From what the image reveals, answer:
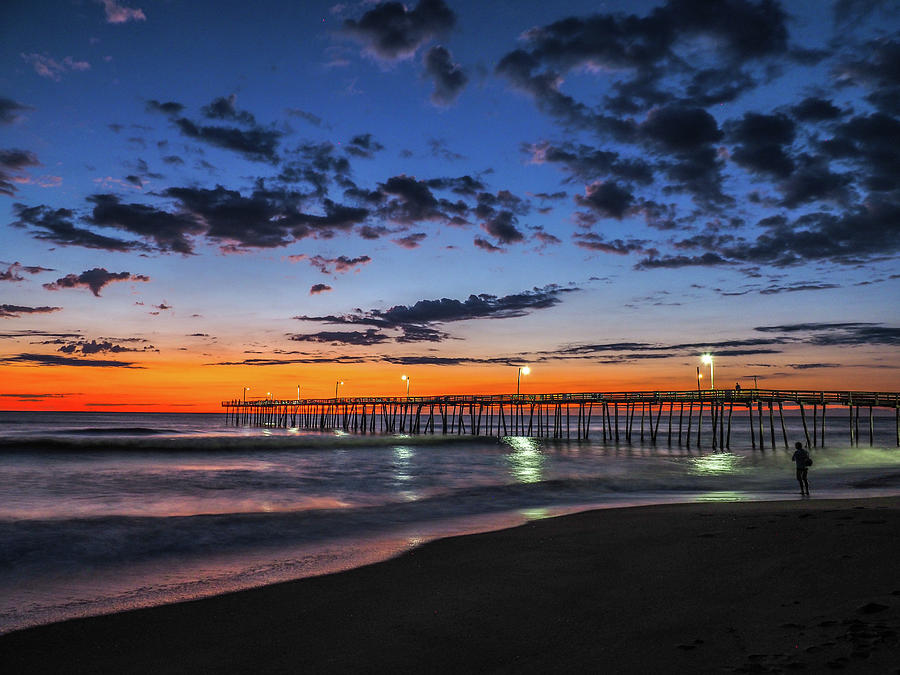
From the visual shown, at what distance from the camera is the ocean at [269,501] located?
870cm

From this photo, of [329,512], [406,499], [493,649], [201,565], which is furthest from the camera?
[406,499]

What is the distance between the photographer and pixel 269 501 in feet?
60.8

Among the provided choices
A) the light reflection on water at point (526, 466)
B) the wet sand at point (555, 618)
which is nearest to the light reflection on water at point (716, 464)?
the light reflection on water at point (526, 466)

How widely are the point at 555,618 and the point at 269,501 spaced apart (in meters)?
14.7

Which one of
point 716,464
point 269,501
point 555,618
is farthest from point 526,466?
point 555,618

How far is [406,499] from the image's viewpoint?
19250mm

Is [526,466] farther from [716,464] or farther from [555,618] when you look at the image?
[555,618]

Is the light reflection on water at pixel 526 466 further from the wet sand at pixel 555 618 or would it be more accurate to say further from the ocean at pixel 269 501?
the wet sand at pixel 555 618

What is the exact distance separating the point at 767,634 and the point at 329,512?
13.0 m

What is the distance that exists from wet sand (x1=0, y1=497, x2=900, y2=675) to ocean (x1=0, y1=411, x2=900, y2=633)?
1.35 m

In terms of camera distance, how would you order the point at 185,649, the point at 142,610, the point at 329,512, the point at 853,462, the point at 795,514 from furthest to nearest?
the point at 853,462, the point at 329,512, the point at 795,514, the point at 142,610, the point at 185,649

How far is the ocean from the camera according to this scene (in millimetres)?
8695

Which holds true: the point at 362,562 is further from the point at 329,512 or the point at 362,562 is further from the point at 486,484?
the point at 486,484

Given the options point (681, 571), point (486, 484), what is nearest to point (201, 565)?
point (681, 571)
